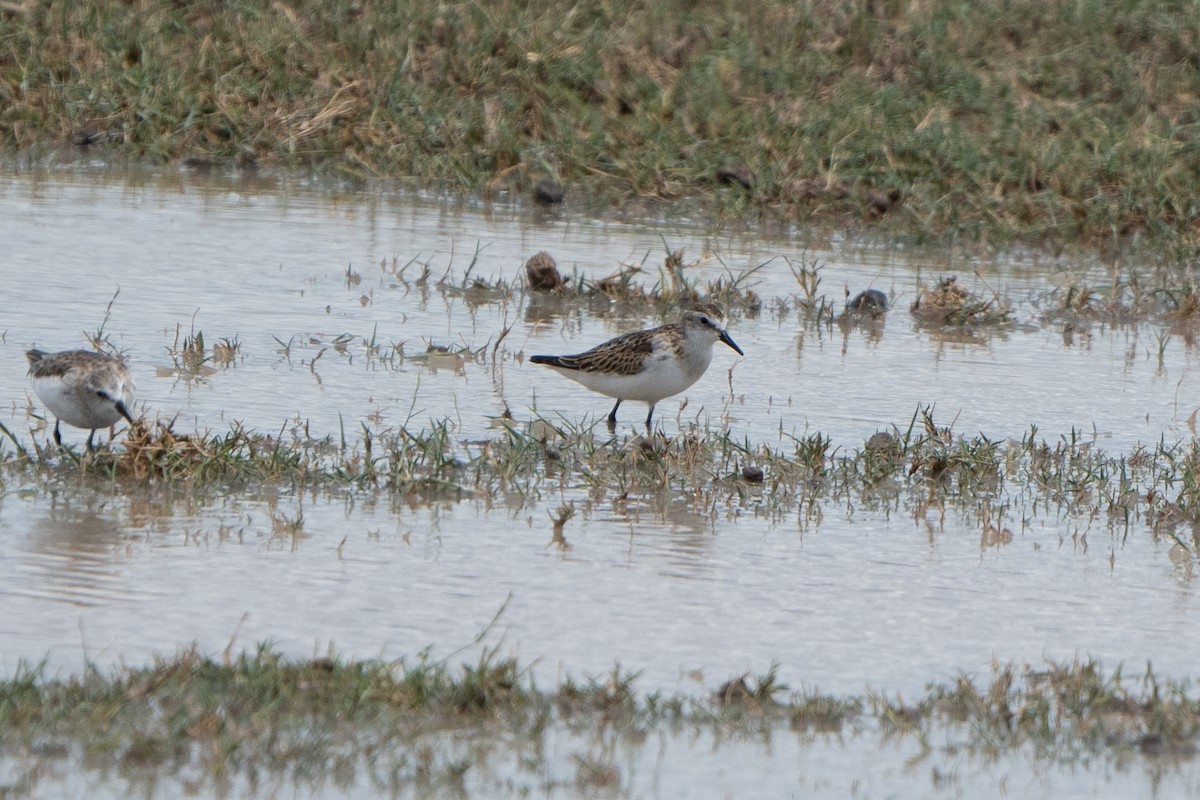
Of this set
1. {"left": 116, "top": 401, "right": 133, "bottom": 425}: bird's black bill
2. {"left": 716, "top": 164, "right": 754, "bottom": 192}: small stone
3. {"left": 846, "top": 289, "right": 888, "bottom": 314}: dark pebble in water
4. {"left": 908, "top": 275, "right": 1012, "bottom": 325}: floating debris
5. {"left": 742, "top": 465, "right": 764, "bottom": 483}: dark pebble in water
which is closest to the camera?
{"left": 116, "top": 401, "right": 133, "bottom": 425}: bird's black bill

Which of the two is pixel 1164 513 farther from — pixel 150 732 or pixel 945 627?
pixel 150 732

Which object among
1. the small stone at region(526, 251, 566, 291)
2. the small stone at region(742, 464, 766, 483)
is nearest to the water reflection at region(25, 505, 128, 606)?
the small stone at region(742, 464, 766, 483)

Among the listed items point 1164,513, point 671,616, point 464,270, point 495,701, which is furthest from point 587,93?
point 495,701

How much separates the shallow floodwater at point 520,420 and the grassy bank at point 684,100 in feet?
2.22

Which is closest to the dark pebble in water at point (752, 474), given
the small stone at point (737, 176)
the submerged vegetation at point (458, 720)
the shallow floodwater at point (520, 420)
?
the shallow floodwater at point (520, 420)

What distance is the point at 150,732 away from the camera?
5242mm

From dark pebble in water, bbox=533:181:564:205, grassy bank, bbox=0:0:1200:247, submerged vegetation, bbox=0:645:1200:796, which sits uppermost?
grassy bank, bbox=0:0:1200:247

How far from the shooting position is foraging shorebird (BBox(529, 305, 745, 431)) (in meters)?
9.39

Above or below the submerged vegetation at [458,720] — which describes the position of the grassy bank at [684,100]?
above

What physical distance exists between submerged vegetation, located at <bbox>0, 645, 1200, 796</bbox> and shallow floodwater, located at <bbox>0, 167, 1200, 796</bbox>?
20 cm

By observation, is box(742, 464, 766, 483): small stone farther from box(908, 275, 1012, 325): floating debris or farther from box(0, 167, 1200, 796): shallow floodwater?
box(908, 275, 1012, 325): floating debris

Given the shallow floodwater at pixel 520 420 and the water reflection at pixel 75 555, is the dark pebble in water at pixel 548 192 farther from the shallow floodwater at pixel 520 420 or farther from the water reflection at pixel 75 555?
the water reflection at pixel 75 555

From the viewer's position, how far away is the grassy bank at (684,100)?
15008 millimetres

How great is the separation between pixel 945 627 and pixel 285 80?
1086cm
